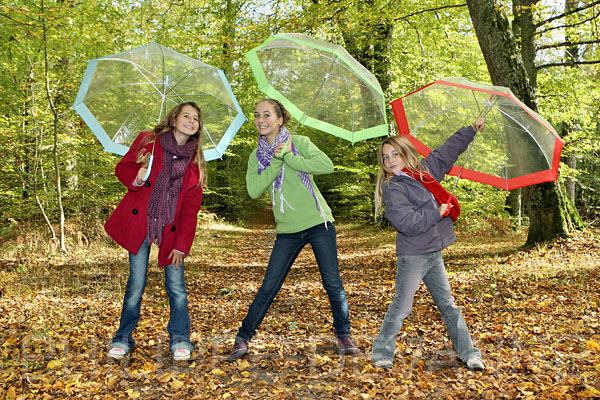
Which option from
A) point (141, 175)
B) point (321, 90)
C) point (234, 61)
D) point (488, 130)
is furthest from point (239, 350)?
point (234, 61)

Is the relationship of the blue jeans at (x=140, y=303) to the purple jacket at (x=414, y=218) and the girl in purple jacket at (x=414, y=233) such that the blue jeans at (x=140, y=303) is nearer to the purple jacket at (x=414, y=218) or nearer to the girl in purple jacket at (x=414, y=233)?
the girl in purple jacket at (x=414, y=233)

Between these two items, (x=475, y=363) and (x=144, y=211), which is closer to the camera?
(x=475, y=363)

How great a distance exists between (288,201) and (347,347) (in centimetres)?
141

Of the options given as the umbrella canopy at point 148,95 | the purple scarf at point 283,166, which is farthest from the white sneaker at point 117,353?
the purple scarf at point 283,166

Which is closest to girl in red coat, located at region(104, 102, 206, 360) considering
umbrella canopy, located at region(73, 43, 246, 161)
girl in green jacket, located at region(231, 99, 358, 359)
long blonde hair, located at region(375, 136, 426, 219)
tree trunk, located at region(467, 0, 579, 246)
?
umbrella canopy, located at region(73, 43, 246, 161)

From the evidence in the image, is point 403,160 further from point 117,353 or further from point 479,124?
point 117,353

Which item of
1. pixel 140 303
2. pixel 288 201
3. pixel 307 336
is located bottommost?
pixel 307 336

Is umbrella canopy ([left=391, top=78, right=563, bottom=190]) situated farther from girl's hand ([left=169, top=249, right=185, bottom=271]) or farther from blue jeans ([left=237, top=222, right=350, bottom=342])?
girl's hand ([left=169, top=249, right=185, bottom=271])

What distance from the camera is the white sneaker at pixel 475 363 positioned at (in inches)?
136

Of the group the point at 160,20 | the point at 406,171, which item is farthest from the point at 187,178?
the point at 160,20

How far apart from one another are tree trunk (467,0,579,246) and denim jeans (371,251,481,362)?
5331 mm

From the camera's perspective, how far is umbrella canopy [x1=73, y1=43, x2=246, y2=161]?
4.02 meters

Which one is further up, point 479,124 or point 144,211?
point 479,124

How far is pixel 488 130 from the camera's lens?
157 inches
